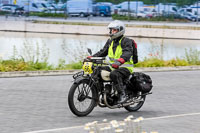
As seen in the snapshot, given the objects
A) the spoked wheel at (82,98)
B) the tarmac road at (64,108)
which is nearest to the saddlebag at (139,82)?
the tarmac road at (64,108)

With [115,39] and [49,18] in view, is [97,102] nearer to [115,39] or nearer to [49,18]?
[115,39]

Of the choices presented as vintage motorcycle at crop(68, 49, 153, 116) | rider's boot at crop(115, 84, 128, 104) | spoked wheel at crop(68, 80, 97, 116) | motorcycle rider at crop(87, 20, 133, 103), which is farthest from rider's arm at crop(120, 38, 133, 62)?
spoked wheel at crop(68, 80, 97, 116)

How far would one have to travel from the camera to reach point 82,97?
906cm

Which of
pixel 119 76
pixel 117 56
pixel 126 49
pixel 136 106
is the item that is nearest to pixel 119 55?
pixel 117 56

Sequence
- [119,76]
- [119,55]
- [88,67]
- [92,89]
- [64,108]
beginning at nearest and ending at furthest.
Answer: [88,67] < [92,89] < [119,76] < [119,55] < [64,108]

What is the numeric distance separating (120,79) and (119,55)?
417 mm

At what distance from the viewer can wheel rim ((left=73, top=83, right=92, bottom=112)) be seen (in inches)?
356

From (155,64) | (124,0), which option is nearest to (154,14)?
(124,0)

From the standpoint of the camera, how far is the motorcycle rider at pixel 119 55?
368 inches

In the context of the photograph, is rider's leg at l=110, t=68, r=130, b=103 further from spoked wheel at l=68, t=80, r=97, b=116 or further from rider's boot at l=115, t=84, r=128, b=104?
spoked wheel at l=68, t=80, r=97, b=116

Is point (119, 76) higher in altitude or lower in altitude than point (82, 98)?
higher

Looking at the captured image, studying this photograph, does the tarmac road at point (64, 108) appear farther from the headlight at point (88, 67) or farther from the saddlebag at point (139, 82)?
the headlight at point (88, 67)

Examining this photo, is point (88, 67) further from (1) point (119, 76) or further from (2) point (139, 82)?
(2) point (139, 82)

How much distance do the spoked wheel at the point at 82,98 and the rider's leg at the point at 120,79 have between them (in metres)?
0.40
